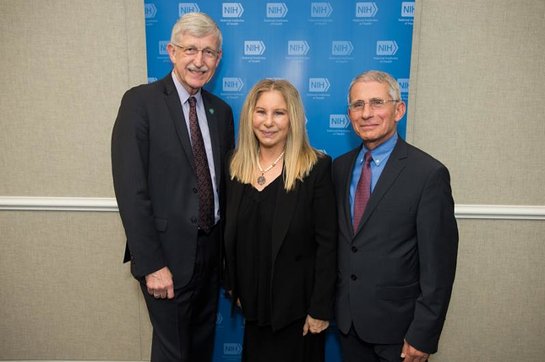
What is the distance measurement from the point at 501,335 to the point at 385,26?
2140mm

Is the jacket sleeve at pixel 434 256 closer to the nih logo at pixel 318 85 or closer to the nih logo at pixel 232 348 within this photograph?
the nih logo at pixel 318 85

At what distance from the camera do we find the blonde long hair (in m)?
1.76

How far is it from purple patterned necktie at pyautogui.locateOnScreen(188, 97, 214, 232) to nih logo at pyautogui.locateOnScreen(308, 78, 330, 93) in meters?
0.78

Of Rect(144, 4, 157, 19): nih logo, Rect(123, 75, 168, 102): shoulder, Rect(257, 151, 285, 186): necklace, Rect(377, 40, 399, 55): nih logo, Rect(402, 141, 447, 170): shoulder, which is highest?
Rect(144, 4, 157, 19): nih logo

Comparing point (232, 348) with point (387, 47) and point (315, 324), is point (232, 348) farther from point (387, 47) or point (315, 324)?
point (387, 47)

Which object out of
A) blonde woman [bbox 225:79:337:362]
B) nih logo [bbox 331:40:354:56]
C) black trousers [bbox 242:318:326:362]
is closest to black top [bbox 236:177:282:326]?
blonde woman [bbox 225:79:337:362]

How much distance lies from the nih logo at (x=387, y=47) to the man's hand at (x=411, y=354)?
5.23 feet

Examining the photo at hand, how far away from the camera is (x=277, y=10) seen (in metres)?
2.32

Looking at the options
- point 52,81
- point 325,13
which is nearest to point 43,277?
point 52,81

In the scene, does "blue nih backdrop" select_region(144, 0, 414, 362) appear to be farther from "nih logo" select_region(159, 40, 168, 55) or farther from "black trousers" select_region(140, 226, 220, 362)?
"black trousers" select_region(140, 226, 220, 362)

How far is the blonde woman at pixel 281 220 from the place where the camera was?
5.71 feet

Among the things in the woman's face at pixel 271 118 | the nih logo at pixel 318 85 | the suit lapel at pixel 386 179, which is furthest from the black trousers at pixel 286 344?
the nih logo at pixel 318 85

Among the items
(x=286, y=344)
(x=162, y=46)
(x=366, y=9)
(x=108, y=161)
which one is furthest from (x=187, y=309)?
(x=366, y=9)

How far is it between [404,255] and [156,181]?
1.16 meters
